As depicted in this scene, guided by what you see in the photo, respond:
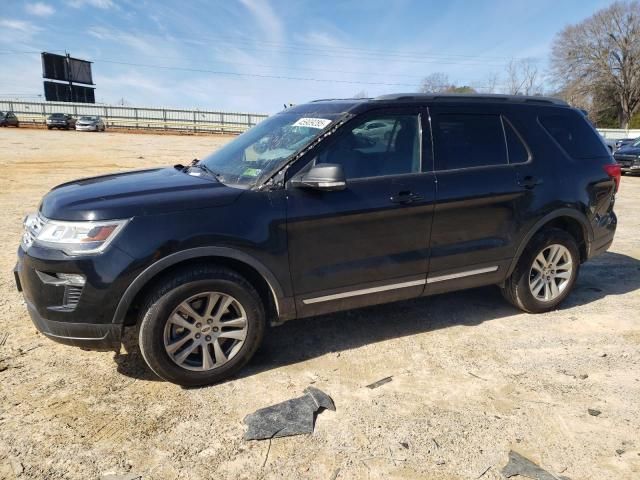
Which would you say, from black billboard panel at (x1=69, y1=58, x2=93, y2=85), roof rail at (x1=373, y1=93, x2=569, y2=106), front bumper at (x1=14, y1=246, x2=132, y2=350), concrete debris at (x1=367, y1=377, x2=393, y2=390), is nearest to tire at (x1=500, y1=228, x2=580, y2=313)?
roof rail at (x1=373, y1=93, x2=569, y2=106)

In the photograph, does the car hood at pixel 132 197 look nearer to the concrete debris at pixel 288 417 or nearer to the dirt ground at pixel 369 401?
the dirt ground at pixel 369 401

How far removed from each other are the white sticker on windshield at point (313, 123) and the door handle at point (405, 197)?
0.73m

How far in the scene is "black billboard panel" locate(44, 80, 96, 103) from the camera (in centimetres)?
5766

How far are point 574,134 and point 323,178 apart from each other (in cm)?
281

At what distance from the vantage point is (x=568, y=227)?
15.0 feet

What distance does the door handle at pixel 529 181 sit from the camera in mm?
4094

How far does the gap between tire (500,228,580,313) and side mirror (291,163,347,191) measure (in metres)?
2.07

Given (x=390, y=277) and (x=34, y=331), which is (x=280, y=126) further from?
(x=34, y=331)

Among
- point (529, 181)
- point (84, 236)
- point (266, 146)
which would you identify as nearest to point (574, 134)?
point (529, 181)

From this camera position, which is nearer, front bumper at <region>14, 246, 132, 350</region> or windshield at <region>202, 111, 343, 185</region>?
front bumper at <region>14, 246, 132, 350</region>

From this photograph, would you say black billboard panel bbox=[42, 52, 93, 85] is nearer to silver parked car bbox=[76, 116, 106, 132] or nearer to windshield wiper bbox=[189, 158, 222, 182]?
silver parked car bbox=[76, 116, 106, 132]

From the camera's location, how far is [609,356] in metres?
3.71

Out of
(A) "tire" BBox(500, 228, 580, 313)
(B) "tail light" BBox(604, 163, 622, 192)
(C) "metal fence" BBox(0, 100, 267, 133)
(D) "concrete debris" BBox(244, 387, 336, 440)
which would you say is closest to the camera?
(D) "concrete debris" BBox(244, 387, 336, 440)

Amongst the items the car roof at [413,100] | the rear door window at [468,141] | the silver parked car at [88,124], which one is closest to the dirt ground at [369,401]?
the rear door window at [468,141]
